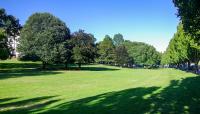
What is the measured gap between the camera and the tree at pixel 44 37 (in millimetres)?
78125

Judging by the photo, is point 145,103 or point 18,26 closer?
point 145,103

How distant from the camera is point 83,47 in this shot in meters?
83.0

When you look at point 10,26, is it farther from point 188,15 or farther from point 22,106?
point 22,106

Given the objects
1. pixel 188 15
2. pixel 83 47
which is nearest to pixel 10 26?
pixel 83 47

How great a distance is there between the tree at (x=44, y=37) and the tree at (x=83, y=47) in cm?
261

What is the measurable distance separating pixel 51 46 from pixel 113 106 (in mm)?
63302

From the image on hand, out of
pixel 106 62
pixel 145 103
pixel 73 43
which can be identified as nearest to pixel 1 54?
pixel 73 43

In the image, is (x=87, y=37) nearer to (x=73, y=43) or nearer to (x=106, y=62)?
(x=73, y=43)

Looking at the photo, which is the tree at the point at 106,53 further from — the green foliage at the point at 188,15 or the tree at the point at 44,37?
the green foliage at the point at 188,15

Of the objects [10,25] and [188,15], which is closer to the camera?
[188,15]

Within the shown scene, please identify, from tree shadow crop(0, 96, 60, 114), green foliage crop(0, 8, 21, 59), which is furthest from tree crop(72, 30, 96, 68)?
tree shadow crop(0, 96, 60, 114)

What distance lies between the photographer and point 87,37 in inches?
3430

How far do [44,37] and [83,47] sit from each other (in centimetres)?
979

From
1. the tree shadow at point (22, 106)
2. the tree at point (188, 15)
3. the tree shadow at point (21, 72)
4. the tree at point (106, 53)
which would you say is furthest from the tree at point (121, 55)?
the tree shadow at point (22, 106)
